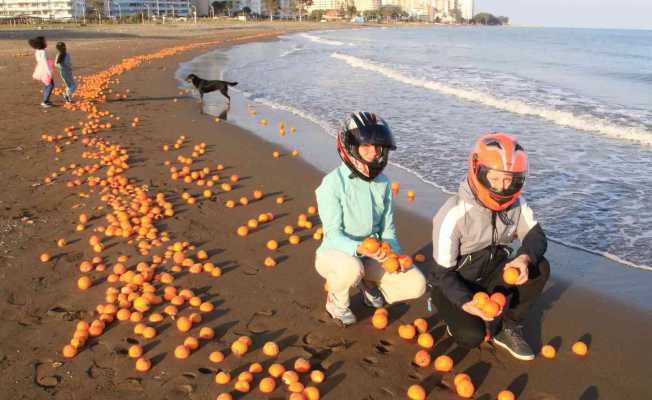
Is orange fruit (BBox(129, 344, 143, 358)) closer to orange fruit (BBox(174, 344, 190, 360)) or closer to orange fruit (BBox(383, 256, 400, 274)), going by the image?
orange fruit (BBox(174, 344, 190, 360))

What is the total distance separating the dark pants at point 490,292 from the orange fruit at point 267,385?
1.69m

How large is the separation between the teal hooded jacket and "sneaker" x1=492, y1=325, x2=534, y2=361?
130cm

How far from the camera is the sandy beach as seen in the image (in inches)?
166

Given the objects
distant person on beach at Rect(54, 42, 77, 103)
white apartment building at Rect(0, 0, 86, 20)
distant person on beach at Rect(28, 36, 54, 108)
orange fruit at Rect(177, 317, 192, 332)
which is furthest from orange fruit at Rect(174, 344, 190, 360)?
white apartment building at Rect(0, 0, 86, 20)

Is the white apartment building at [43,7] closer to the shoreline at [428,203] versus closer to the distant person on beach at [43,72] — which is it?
the distant person on beach at [43,72]

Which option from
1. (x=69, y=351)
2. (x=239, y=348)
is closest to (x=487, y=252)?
(x=239, y=348)

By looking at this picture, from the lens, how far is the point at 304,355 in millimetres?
4586

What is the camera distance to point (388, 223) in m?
5.09

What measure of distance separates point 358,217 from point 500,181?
141 cm

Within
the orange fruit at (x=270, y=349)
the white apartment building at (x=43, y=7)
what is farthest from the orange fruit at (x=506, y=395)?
the white apartment building at (x=43, y=7)

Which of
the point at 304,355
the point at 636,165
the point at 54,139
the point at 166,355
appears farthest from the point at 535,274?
the point at 54,139

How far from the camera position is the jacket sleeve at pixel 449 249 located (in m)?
4.37

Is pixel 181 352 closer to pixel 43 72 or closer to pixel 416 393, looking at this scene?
pixel 416 393

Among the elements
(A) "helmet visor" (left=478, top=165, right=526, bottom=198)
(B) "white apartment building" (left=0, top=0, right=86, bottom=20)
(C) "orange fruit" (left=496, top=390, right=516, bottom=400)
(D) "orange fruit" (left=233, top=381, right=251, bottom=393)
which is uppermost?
(B) "white apartment building" (left=0, top=0, right=86, bottom=20)
